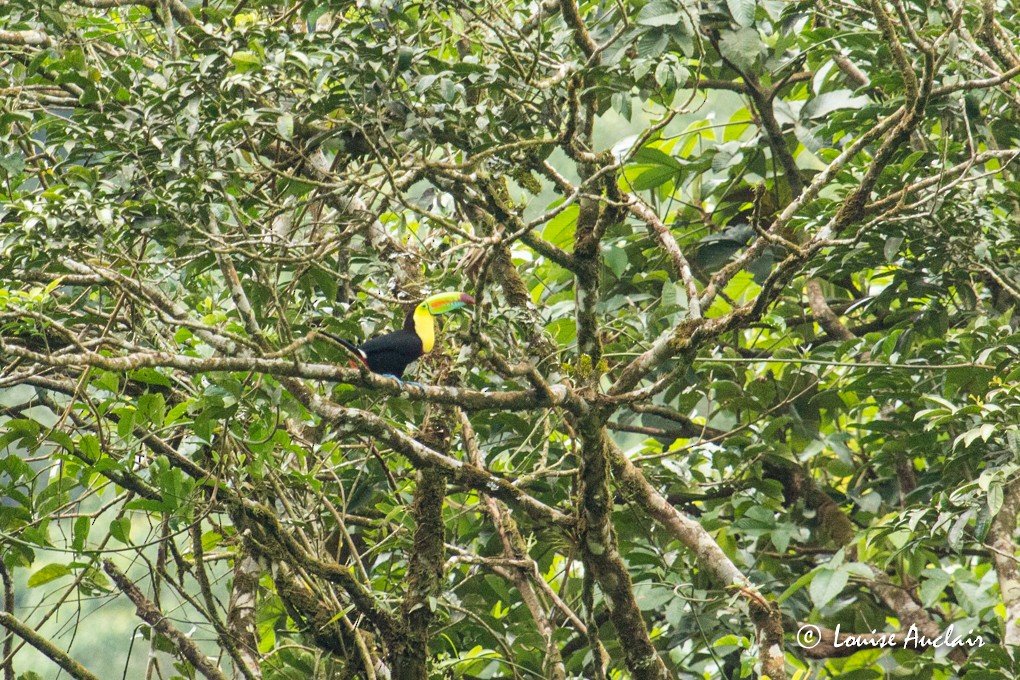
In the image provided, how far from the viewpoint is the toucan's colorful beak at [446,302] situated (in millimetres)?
3701

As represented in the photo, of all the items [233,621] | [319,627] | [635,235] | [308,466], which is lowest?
[319,627]

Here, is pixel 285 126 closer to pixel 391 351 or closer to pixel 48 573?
pixel 391 351

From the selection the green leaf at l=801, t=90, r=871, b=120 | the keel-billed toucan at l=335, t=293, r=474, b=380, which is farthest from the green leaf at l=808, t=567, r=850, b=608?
the green leaf at l=801, t=90, r=871, b=120

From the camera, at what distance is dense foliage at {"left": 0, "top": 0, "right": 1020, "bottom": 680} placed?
2.98 metres

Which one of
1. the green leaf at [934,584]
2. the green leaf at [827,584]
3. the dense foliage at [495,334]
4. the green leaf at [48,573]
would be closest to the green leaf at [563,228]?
the dense foliage at [495,334]

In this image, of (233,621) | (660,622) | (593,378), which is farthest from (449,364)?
(660,622)

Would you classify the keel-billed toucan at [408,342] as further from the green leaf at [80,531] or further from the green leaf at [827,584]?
the green leaf at [827,584]

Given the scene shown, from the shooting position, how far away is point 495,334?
3.54 m

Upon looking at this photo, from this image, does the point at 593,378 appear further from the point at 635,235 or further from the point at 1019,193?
the point at 1019,193

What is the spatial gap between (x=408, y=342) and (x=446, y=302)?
20cm

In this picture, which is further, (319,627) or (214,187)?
(319,627)

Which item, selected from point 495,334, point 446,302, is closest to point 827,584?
point 495,334

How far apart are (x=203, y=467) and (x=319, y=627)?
67 centimetres

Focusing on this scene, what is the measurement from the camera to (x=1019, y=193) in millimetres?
4090
